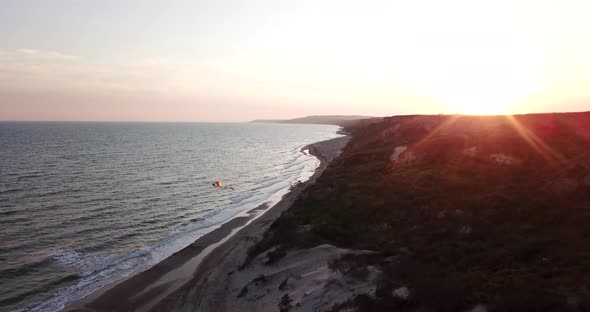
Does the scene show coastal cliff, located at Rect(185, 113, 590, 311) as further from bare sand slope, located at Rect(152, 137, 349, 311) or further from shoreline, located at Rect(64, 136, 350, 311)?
shoreline, located at Rect(64, 136, 350, 311)

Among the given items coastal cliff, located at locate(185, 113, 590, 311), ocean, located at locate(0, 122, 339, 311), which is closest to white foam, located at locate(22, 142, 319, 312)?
ocean, located at locate(0, 122, 339, 311)

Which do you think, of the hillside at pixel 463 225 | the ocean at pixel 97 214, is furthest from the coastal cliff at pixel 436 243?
the ocean at pixel 97 214

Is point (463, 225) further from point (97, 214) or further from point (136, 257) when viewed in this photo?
point (97, 214)

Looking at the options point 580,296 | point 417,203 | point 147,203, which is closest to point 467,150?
point 417,203

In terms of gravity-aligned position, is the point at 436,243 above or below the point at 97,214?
above

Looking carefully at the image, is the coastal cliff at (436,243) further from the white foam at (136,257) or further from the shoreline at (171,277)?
the white foam at (136,257)

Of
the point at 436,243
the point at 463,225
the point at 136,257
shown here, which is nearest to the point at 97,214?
the point at 136,257
